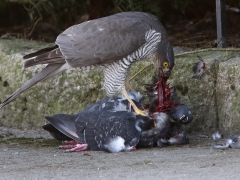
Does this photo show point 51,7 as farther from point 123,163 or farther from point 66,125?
point 123,163

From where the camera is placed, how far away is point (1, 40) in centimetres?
679

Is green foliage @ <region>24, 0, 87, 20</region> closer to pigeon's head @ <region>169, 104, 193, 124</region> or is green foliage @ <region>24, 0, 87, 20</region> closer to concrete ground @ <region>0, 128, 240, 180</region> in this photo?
concrete ground @ <region>0, 128, 240, 180</region>

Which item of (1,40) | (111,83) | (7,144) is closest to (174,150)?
(111,83)

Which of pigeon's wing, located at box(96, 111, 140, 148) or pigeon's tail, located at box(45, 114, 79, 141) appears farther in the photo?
pigeon's tail, located at box(45, 114, 79, 141)

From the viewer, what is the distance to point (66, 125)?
5.31 meters

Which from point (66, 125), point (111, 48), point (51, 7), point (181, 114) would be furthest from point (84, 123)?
point (51, 7)

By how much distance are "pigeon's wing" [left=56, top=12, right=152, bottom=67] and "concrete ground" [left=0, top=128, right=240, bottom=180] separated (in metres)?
0.80

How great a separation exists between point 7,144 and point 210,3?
375cm

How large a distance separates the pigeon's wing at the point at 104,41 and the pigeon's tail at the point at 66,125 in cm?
46

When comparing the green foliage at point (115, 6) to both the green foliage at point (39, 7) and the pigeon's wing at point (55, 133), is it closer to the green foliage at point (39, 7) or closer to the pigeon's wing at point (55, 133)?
the green foliage at point (39, 7)

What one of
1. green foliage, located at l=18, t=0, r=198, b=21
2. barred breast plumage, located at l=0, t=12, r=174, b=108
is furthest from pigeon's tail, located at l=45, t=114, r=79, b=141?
green foliage, located at l=18, t=0, r=198, b=21

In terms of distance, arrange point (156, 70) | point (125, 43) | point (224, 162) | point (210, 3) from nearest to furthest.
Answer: point (224, 162) → point (125, 43) → point (156, 70) → point (210, 3)

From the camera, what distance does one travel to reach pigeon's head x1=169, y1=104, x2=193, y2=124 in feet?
17.1

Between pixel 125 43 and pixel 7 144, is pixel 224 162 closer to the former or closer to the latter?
pixel 125 43
